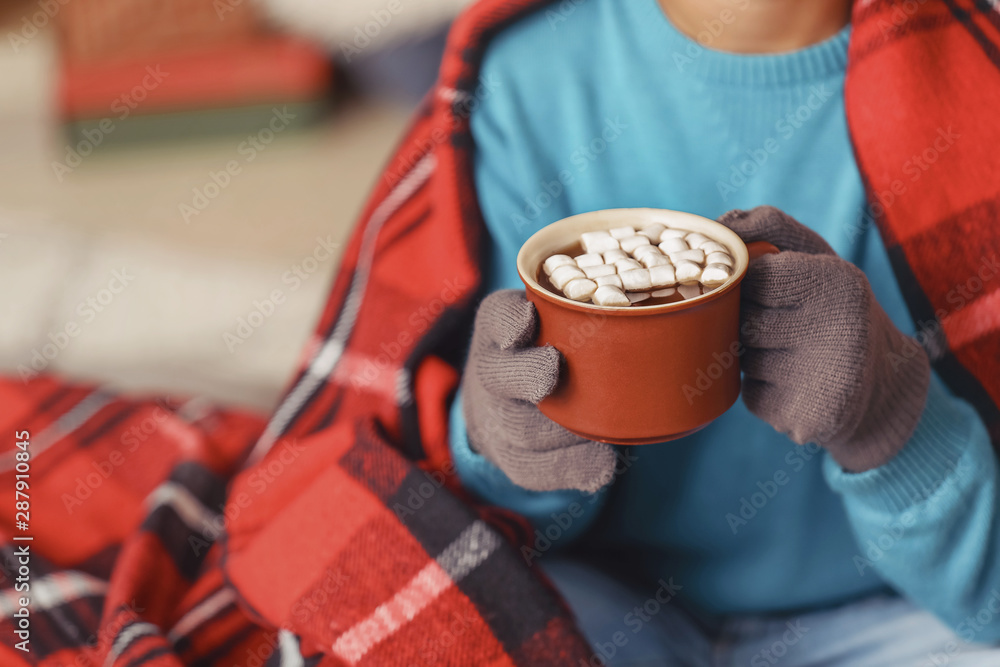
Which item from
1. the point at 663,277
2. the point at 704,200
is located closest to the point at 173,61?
the point at 704,200

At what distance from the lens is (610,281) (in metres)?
0.52

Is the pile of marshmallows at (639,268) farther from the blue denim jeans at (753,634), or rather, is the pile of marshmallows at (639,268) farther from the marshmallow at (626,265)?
the blue denim jeans at (753,634)

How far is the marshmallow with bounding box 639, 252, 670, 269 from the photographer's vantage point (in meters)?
0.54

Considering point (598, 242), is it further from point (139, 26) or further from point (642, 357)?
point (139, 26)

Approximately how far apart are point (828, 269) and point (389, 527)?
1.34ft

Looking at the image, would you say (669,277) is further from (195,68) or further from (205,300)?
(195,68)

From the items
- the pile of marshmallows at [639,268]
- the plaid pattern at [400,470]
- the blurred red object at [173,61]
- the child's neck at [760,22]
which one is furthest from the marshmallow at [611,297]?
the blurred red object at [173,61]

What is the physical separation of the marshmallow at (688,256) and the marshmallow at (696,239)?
0.02m

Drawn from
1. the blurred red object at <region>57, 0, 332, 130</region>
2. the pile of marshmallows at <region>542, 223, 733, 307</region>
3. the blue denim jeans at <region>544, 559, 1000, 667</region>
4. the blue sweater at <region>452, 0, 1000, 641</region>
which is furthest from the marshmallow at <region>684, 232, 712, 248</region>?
the blurred red object at <region>57, 0, 332, 130</region>

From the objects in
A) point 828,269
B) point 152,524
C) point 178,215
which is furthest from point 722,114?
point 178,215

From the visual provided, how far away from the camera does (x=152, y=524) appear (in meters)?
0.92

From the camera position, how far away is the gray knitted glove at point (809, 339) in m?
0.57

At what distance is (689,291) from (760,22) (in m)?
0.36

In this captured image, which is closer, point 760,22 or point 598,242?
point 598,242
